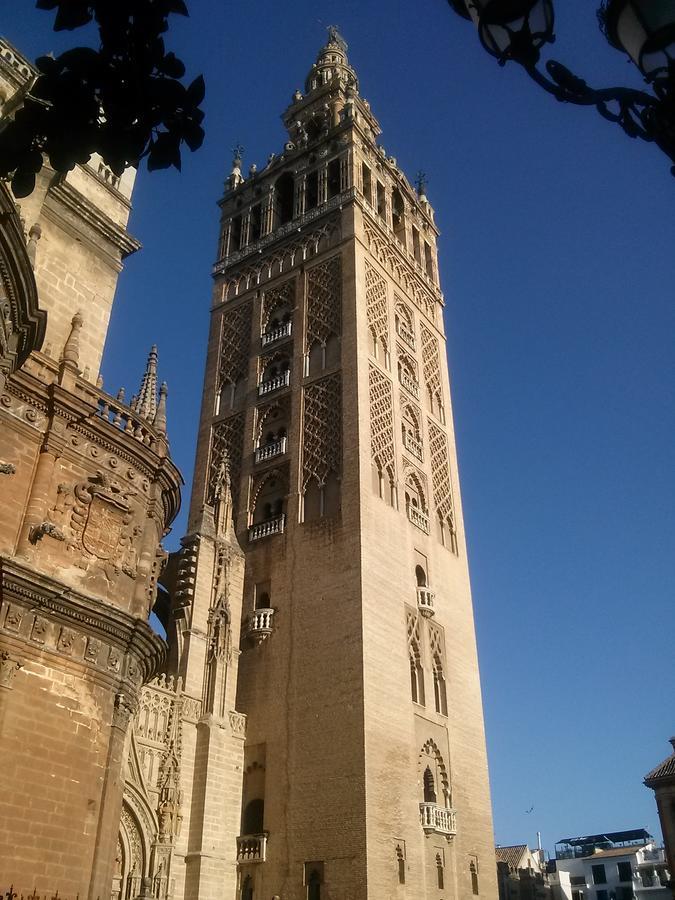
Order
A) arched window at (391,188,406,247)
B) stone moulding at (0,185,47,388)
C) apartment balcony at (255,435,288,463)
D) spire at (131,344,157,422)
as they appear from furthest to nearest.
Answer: arched window at (391,188,406,247) → apartment balcony at (255,435,288,463) → spire at (131,344,157,422) → stone moulding at (0,185,47,388)

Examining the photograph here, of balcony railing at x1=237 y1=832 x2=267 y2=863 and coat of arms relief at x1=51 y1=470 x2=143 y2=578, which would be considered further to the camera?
balcony railing at x1=237 y1=832 x2=267 y2=863

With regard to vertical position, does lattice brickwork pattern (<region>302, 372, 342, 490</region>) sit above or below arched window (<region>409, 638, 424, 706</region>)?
above

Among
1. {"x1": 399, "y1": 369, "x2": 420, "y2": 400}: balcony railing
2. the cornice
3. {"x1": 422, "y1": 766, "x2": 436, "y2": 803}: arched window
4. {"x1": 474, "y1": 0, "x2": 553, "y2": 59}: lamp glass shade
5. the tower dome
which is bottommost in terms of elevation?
{"x1": 474, "y1": 0, "x2": 553, "y2": 59}: lamp glass shade

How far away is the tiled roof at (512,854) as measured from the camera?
55681mm

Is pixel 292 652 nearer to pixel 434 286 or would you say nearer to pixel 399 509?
pixel 399 509

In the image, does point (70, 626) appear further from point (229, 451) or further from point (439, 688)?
point (229, 451)

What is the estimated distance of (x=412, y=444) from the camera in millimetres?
28094

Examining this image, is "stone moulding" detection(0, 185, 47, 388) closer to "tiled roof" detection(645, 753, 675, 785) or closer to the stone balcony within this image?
the stone balcony

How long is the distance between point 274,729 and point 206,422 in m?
12.2

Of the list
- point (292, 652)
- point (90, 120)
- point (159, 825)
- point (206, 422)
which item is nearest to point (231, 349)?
point (206, 422)

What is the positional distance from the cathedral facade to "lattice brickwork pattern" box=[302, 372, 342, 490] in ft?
0.28

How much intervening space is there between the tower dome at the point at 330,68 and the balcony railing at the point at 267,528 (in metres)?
22.9

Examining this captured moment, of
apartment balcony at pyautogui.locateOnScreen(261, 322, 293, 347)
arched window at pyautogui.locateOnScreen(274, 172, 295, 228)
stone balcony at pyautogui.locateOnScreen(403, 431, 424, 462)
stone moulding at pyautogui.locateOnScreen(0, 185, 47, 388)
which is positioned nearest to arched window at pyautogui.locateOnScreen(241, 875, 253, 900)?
stone balcony at pyautogui.locateOnScreen(403, 431, 424, 462)

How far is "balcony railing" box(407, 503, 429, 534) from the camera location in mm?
26086
